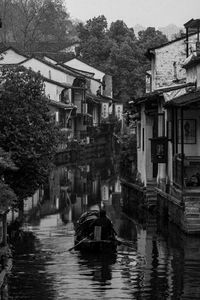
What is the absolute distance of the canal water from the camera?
2473 centimetres

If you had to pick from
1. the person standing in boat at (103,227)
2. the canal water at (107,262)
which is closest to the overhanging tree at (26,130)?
the canal water at (107,262)

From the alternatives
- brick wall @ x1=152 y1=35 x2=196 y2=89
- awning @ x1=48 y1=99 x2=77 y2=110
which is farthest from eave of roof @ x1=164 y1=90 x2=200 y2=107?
awning @ x1=48 y1=99 x2=77 y2=110

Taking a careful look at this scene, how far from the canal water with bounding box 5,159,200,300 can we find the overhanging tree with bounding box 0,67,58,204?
275 cm

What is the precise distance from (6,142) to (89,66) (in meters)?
79.3

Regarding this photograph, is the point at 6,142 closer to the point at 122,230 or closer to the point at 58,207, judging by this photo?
the point at 122,230

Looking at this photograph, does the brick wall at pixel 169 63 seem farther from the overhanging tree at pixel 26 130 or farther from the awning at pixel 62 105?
the awning at pixel 62 105

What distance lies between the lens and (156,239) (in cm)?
3547

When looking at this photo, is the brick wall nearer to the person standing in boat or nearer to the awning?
the person standing in boat

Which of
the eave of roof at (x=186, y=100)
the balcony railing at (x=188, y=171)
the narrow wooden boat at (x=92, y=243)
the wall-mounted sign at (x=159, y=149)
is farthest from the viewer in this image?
the wall-mounted sign at (x=159, y=149)

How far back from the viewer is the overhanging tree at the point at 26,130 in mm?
32969

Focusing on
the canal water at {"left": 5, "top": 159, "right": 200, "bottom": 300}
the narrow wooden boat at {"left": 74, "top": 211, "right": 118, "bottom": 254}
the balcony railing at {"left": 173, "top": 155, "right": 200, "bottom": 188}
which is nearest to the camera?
the canal water at {"left": 5, "top": 159, "right": 200, "bottom": 300}

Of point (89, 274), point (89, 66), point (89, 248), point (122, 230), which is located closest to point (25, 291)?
point (89, 274)

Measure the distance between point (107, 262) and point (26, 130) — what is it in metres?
6.84

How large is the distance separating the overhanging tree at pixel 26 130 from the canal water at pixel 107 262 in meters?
2.75
